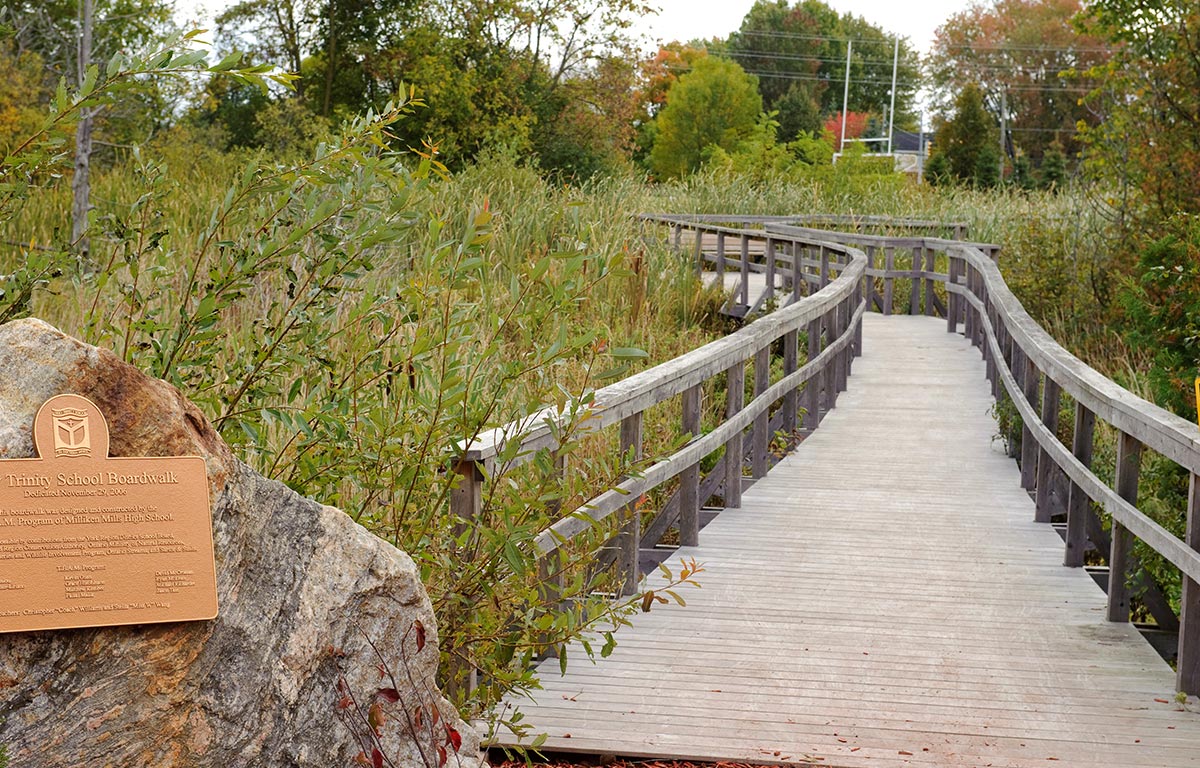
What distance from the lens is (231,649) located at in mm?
2768

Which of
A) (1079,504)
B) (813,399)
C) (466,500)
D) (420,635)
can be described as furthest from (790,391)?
(420,635)

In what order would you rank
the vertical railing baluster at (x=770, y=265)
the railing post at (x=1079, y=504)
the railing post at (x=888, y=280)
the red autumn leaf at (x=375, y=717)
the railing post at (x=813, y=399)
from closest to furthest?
the red autumn leaf at (x=375, y=717) < the railing post at (x=1079, y=504) < the railing post at (x=813, y=399) < the vertical railing baluster at (x=770, y=265) < the railing post at (x=888, y=280)

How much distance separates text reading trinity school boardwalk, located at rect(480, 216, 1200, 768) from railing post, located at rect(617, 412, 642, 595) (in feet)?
0.75

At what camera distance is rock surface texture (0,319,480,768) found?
258 centimetres

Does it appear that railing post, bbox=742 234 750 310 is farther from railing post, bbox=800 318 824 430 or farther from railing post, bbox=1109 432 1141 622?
railing post, bbox=1109 432 1141 622

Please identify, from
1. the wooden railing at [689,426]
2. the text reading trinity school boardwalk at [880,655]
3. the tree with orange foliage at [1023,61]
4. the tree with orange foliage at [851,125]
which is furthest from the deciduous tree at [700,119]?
the text reading trinity school boardwalk at [880,655]

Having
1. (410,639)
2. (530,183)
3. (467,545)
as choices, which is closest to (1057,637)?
(467,545)

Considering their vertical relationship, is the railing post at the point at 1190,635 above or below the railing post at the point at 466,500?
below

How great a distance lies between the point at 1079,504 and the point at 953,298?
393 inches

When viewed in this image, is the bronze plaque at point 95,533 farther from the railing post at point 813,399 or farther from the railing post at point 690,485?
the railing post at point 813,399

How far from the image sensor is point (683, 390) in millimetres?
6312

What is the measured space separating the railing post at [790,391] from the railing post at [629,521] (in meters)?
3.65

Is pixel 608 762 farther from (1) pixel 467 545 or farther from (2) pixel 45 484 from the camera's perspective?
(2) pixel 45 484

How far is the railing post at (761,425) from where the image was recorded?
26.6 feet
